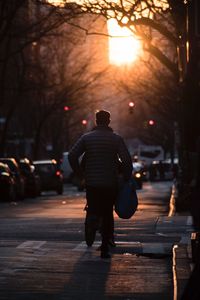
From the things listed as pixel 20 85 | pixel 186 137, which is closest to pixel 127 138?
pixel 20 85

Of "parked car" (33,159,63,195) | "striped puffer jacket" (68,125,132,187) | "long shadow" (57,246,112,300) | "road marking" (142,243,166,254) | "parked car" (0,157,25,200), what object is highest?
"striped puffer jacket" (68,125,132,187)

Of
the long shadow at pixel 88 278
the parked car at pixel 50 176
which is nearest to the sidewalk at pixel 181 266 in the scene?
the long shadow at pixel 88 278

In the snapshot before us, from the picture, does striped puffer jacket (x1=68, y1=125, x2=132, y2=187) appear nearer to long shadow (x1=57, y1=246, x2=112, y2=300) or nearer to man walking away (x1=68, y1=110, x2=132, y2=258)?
man walking away (x1=68, y1=110, x2=132, y2=258)

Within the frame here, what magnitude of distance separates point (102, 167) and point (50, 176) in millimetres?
40810

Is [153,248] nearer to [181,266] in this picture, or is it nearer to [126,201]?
[126,201]

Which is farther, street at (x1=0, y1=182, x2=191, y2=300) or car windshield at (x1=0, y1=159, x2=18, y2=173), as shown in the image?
car windshield at (x1=0, y1=159, x2=18, y2=173)

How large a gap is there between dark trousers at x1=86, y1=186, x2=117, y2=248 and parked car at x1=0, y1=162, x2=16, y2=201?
25101 millimetres

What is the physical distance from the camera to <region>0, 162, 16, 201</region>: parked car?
1571 inches

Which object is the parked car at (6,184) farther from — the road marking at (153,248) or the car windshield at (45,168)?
the road marking at (153,248)

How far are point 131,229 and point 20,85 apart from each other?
36681mm

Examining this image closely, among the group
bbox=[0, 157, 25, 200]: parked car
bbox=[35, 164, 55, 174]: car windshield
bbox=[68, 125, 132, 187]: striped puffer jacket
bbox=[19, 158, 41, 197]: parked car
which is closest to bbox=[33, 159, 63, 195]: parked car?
bbox=[35, 164, 55, 174]: car windshield

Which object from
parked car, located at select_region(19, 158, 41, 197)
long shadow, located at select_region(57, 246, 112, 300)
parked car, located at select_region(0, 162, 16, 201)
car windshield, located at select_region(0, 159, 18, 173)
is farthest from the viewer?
parked car, located at select_region(19, 158, 41, 197)

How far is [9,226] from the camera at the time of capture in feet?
69.1

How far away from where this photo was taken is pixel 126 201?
14906mm
